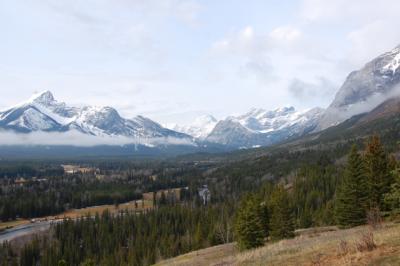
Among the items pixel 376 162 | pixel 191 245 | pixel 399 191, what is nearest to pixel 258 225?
pixel 376 162

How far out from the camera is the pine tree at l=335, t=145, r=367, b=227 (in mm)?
56969

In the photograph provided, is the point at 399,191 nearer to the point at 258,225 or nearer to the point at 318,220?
the point at 258,225

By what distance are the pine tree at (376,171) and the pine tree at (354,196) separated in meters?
1.07

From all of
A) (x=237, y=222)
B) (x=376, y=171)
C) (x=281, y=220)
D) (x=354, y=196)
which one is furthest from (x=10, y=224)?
(x=376, y=171)

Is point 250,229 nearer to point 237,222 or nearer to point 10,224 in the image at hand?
point 237,222

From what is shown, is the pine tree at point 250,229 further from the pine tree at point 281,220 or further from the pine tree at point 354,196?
the pine tree at point 354,196

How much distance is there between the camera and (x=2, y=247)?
5389 inches

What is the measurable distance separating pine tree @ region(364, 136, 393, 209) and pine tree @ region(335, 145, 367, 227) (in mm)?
1069

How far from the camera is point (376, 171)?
55812 millimetres

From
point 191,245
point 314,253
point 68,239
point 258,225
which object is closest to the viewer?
point 314,253

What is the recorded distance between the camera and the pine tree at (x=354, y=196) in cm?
5697

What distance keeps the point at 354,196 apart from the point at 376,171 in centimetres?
441

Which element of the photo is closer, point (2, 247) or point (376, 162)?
point (376, 162)

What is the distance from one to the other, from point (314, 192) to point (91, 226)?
3170 inches
